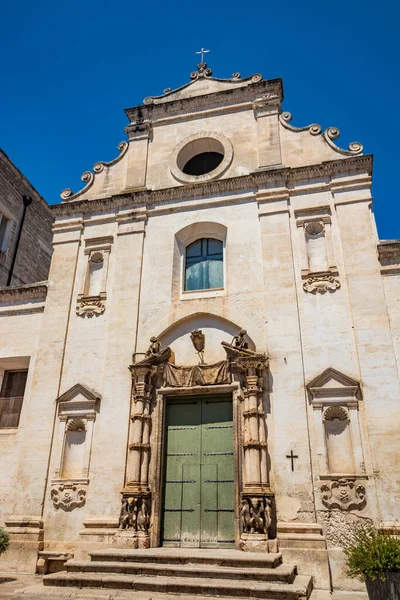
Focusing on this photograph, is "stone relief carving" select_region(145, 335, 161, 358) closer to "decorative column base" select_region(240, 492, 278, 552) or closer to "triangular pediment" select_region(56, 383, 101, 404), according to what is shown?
"triangular pediment" select_region(56, 383, 101, 404)

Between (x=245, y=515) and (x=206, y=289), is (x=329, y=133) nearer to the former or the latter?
(x=206, y=289)

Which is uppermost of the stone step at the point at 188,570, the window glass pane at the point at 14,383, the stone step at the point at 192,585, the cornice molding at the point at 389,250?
the cornice molding at the point at 389,250

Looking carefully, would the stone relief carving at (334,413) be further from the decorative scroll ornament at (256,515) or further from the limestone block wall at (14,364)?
the limestone block wall at (14,364)

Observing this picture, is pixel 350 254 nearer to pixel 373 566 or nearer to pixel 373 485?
pixel 373 485

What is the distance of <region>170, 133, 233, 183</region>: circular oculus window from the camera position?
14.5 metres

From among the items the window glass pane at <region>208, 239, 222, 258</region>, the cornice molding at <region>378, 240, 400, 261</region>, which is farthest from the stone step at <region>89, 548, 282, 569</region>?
the window glass pane at <region>208, 239, 222, 258</region>

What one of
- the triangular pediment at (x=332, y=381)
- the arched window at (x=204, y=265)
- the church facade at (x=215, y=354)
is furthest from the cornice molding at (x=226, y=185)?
the triangular pediment at (x=332, y=381)

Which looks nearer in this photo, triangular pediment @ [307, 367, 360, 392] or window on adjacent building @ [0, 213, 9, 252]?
triangular pediment @ [307, 367, 360, 392]

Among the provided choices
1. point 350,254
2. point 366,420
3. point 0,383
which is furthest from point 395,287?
point 0,383

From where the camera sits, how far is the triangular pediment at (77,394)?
1240 centimetres

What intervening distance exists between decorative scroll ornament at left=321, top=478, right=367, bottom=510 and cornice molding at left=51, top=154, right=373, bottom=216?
7.80 meters

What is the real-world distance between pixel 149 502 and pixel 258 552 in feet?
8.93

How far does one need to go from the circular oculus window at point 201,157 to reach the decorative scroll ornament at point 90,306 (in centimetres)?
439

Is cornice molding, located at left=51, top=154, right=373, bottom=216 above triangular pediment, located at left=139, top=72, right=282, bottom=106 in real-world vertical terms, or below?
below
